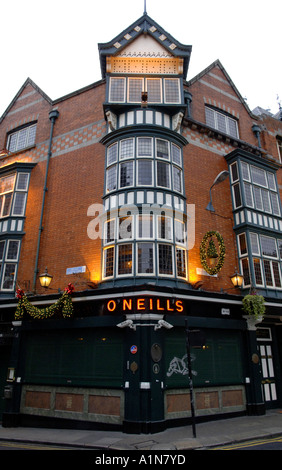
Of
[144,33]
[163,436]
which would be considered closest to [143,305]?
[163,436]

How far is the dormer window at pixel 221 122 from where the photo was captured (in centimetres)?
1962

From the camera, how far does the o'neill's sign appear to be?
1211 cm

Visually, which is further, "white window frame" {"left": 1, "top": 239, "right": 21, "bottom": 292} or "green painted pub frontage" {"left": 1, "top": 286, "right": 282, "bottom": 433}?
"white window frame" {"left": 1, "top": 239, "right": 21, "bottom": 292}

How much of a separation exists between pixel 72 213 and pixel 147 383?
8742 mm

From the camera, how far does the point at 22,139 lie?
21.0 metres

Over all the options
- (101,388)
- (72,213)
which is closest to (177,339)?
(101,388)

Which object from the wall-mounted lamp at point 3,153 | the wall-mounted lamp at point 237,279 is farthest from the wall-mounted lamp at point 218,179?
the wall-mounted lamp at point 3,153

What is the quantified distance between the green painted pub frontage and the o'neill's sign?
4cm

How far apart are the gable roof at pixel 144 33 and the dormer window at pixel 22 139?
19.3 ft

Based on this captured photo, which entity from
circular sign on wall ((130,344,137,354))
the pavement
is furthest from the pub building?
the pavement

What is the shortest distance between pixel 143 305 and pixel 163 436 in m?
4.19

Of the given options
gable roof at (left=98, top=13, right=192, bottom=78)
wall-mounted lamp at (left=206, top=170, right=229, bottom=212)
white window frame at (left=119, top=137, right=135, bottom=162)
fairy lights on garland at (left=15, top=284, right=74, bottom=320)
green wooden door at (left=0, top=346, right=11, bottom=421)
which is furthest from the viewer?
gable roof at (left=98, top=13, right=192, bottom=78)

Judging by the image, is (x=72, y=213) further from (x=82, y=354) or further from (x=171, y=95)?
(x=171, y=95)

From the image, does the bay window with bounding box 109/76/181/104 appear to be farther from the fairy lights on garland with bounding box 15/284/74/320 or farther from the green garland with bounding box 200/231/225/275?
the fairy lights on garland with bounding box 15/284/74/320
